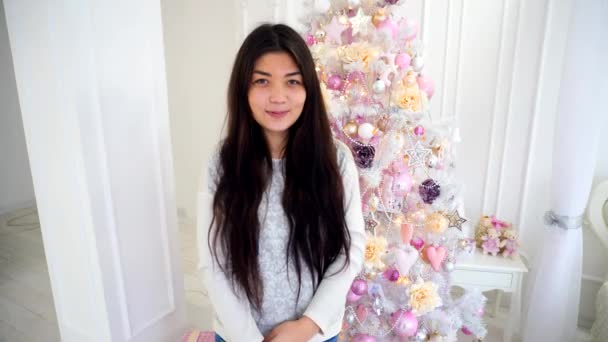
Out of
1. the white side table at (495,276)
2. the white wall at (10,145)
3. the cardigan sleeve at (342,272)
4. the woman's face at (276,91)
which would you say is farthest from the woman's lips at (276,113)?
the white wall at (10,145)

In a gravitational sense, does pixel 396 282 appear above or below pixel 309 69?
below

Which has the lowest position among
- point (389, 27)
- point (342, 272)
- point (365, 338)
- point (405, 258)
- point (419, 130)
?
point (365, 338)

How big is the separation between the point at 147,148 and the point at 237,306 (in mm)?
809

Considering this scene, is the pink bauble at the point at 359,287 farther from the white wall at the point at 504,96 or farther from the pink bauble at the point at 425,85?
the white wall at the point at 504,96

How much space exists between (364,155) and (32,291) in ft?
7.59

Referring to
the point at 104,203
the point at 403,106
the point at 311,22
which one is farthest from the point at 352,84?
the point at 104,203

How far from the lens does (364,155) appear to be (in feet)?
4.30

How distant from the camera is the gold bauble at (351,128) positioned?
4.42 feet

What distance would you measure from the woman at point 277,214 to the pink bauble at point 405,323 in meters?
0.45

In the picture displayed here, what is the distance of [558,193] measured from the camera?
161cm

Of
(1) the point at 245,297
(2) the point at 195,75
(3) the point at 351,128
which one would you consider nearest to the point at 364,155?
(3) the point at 351,128

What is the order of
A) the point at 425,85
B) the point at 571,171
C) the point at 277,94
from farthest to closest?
the point at 571,171 → the point at 425,85 → the point at 277,94

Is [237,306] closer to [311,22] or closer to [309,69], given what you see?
[309,69]

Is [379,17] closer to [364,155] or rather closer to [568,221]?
[364,155]
